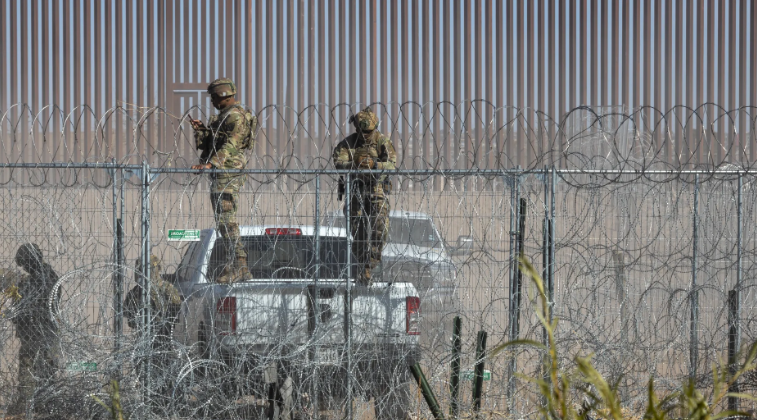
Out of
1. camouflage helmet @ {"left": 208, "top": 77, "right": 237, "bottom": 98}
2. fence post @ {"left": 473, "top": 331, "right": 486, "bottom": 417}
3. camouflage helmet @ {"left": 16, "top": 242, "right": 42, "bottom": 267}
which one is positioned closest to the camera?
fence post @ {"left": 473, "top": 331, "right": 486, "bottom": 417}

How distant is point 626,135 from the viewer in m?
14.7

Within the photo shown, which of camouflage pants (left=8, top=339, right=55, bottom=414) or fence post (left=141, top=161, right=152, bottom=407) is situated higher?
fence post (left=141, top=161, right=152, bottom=407)

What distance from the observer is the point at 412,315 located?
534cm

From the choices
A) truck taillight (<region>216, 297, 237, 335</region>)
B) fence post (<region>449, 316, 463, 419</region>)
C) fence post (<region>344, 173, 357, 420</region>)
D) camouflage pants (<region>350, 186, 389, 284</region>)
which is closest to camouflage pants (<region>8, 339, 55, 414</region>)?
truck taillight (<region>216, 297, 237, 335</region>)

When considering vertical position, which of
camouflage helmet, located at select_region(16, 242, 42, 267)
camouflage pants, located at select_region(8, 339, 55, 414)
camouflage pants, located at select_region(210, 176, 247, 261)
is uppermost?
camouflage pants, located at select_region(210, 176, 247, 261)

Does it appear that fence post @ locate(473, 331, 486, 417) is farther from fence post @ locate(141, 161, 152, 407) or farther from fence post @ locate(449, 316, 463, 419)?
fence post @ locate(141, 161, 152, 407)

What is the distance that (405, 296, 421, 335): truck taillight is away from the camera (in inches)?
206

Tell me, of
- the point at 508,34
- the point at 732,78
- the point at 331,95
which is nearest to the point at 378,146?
the point at 331,95

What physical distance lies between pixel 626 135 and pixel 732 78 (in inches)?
94.8

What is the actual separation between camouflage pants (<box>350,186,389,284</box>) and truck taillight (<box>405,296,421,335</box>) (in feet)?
1.17

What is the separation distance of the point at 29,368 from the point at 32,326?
548 mm

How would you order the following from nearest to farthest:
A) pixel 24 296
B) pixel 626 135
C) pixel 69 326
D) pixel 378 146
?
pixel 69 326, pixel 24 296, pixel 378 146, pixel 626 135

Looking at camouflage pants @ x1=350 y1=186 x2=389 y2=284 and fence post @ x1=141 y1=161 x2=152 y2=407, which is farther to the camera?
camouflage pants @ x1=350 y1=186 x2=389 y2=284

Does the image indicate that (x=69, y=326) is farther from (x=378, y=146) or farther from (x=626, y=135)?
(x=626, y=135)
